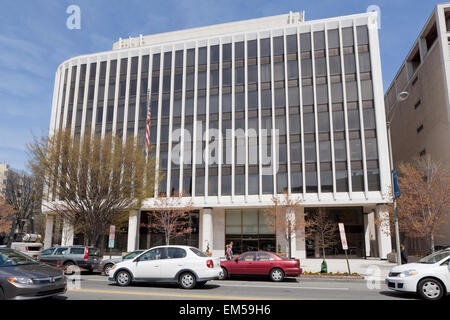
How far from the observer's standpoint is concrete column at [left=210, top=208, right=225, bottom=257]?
121ft

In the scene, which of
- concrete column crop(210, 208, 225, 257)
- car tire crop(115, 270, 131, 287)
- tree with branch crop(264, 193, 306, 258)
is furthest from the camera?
concrete column crop(210, 208, 225, 257)

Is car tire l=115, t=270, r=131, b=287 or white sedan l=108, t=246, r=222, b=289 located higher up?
white sedan l=108, t=246, r=222, b=289

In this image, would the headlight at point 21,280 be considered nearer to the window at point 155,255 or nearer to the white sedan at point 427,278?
the window at point 155,255

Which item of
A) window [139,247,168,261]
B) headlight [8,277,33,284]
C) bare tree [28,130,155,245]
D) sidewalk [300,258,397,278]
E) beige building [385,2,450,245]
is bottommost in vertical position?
sidewalk [300,258,397,278]

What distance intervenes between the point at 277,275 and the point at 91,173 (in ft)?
44.8

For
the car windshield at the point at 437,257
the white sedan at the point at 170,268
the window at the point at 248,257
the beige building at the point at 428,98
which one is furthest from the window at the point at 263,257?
the beige building at the point at 428,98

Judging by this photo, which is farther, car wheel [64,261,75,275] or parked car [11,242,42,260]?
parked car [11,242,42,260]

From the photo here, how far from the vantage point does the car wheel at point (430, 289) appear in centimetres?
956

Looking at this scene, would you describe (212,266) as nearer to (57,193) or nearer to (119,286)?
(119,286)

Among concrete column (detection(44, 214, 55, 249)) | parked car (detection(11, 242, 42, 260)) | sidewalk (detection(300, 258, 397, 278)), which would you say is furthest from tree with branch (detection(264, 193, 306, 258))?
concrete column (detection(44, 214, 55, 249))

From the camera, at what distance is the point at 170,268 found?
11938 mm

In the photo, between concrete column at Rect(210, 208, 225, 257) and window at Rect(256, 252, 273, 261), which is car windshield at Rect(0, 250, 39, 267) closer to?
window at Rect(256, 252, 273, 261)

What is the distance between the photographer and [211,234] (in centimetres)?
3619

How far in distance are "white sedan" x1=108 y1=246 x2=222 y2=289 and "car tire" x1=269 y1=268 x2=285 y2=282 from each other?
12.9 feet
